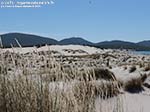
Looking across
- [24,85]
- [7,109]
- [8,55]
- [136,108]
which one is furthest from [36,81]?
[136,108]

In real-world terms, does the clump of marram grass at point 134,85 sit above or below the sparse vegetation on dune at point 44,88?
below

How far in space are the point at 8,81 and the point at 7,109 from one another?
0.45 m

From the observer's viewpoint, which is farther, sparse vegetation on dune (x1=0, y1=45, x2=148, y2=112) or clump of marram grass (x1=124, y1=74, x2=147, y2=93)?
clump of marram grass (x1=124, y1=74, x2=147, y2=93)

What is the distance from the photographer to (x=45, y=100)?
4172 mm

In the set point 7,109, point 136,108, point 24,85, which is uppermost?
point 24,85

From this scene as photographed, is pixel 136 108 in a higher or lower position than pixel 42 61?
lower

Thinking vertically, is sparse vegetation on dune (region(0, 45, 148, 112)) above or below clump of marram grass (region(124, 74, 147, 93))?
above

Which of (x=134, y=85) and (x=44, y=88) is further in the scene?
(x=134, y=85)

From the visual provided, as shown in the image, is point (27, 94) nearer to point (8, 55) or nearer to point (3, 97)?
point (3, 97)

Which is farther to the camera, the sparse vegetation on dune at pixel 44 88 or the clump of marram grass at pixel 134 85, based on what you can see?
the clump of marram grass at pixel 134 85

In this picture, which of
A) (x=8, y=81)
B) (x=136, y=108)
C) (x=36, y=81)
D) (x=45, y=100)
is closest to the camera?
(x=45, y=100)

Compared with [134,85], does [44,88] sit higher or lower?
higher

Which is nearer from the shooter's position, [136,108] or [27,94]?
[27,94]

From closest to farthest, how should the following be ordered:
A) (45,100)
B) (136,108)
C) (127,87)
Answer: (45,100) → (136,108) → (127,87)
